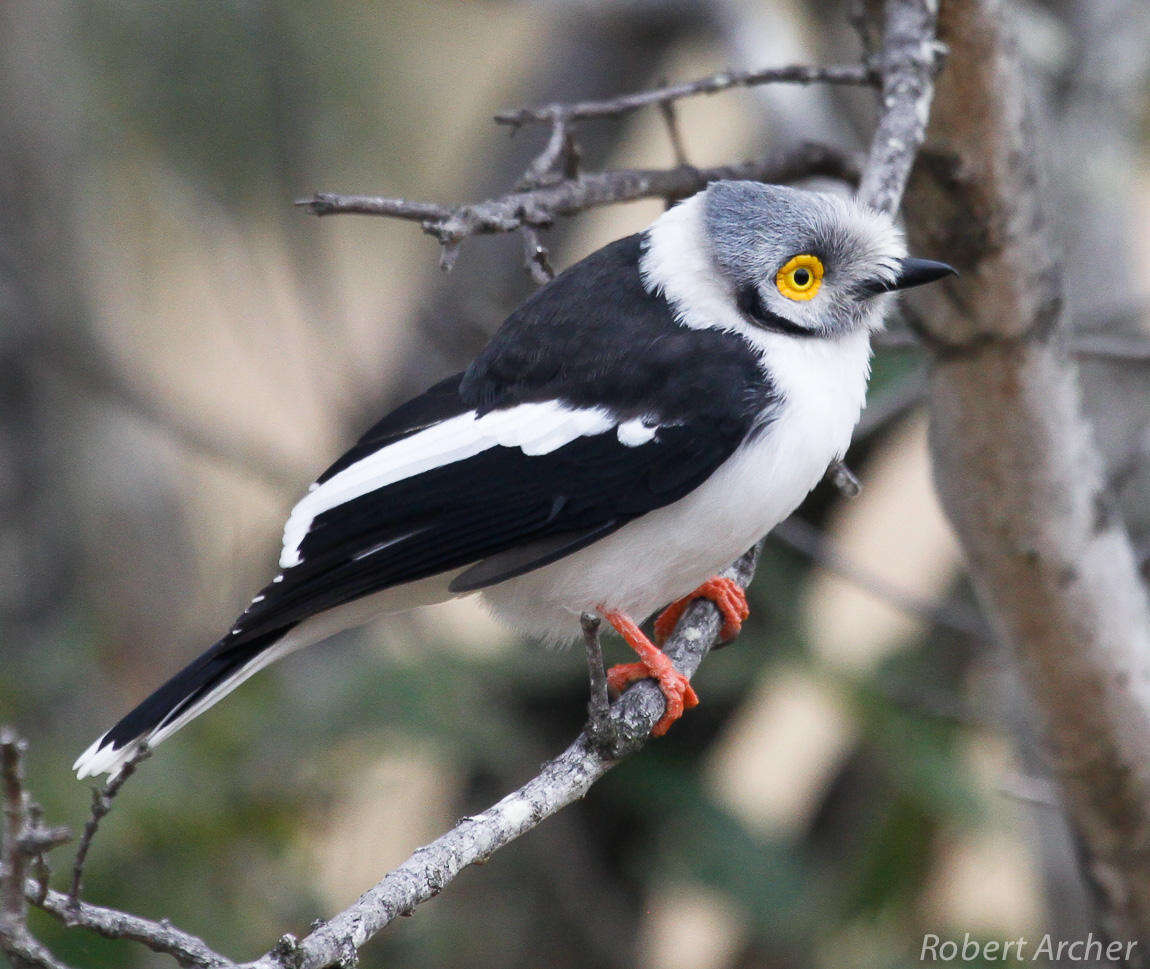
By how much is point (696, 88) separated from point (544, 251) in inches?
20.8

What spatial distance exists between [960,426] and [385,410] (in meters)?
2.52

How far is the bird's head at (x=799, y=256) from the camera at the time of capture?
2619 millimetres

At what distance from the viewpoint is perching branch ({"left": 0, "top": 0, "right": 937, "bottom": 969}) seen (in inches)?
56.3

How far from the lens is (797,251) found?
8.67 feet

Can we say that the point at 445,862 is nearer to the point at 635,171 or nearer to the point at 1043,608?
the point at 635,171

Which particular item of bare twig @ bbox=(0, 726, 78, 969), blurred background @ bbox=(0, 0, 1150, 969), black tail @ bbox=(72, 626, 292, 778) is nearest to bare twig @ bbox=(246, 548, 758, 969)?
bare twig @ bbox=(0, 726, 78, 969)

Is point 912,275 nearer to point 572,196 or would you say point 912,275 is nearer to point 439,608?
point 572,196

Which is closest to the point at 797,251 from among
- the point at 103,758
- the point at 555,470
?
the point at 555,470

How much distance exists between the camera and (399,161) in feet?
20.0

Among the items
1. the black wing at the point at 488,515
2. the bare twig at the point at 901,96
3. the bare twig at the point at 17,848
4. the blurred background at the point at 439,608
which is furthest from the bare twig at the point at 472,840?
the blurred background at the point at 439,608

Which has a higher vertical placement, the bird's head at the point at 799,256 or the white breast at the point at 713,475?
the bird's head at the point at 799,256

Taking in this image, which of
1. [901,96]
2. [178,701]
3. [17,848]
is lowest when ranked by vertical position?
[178,701]

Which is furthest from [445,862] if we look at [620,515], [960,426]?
[960,426]

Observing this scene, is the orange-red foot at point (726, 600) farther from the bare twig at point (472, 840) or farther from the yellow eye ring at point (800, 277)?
the yellow eye ring at point (800, 277)
